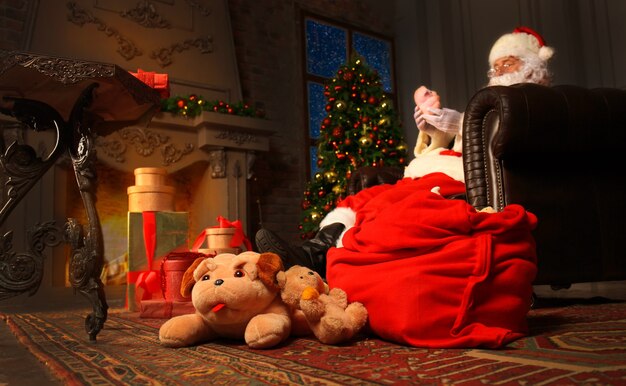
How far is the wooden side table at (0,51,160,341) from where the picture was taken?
127 cm

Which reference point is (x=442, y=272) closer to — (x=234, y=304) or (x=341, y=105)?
(x=234, y=304)

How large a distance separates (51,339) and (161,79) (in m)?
0.83

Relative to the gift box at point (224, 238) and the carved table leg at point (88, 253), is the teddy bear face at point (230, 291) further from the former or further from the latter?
the gift box at point (224, 238)

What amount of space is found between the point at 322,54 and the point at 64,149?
470 cm

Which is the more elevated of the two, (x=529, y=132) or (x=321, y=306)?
(x=529, y=132)

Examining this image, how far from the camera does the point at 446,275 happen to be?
1.08m

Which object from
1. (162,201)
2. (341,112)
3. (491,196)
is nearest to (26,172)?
(162,201)

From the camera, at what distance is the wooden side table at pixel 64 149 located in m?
1.27

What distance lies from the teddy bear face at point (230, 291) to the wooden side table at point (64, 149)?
36 cm

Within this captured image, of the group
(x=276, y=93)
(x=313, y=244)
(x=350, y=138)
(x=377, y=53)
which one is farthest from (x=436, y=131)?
(x=377, y=53)

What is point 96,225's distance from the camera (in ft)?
4.49

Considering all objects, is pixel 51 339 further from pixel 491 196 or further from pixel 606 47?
pixel 606 47

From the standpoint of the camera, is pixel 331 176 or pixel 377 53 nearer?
pixel 331 176

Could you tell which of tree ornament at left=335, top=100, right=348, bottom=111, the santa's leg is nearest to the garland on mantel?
tree ornament at left=335, top=100, right=348, bottom=111
